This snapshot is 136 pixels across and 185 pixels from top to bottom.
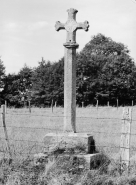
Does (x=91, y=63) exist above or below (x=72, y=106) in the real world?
above

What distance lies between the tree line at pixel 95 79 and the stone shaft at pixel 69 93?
34.9m

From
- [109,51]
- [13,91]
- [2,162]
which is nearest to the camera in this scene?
[2,162]

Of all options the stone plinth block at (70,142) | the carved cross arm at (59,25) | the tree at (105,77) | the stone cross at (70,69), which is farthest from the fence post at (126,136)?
the tree at (105,77)

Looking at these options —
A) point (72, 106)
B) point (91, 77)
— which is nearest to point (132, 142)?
point (72, 106)

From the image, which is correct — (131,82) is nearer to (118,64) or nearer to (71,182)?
(118,64)

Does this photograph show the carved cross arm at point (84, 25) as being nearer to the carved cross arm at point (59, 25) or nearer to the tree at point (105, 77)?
the carved cross arm at point (59, 25)

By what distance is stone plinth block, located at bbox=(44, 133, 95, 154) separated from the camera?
6.60 m

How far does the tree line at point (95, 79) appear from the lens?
43.0 metres

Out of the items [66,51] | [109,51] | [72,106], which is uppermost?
[109,51]

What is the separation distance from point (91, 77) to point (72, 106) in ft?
123

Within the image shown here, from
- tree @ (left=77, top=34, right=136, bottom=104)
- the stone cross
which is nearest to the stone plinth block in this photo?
the stone cross

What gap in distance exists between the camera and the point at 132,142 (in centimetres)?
1000

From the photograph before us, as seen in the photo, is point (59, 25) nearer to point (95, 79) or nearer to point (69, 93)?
point (69, 93)

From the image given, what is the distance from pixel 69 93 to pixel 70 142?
1.09 meters
